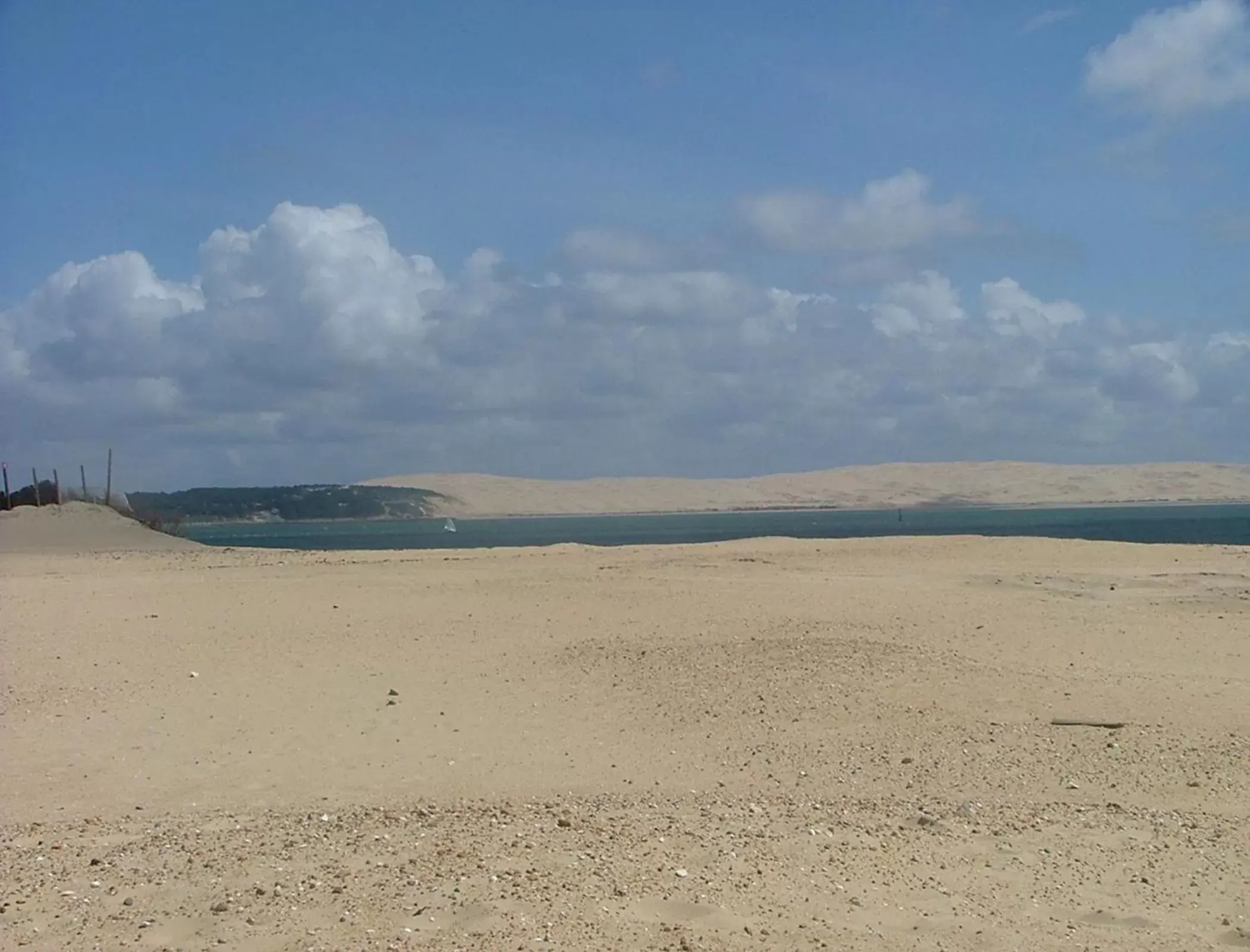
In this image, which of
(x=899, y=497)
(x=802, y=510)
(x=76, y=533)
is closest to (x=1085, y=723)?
(x=76, y=533)

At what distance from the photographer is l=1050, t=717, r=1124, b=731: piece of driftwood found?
921 centimetres

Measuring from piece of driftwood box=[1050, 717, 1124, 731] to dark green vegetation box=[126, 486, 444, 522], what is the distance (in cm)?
14473

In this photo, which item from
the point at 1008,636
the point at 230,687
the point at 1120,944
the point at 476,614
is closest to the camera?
the point at 1120,944

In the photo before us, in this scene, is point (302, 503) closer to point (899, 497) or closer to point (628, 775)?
point (899, 497)

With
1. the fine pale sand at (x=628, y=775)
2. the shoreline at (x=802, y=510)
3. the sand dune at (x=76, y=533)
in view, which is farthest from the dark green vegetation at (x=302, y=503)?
the fine pale sand at (x=628, y=775)

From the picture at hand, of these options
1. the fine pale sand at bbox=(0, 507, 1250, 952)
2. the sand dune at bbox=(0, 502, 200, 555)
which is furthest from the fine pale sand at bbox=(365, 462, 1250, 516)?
the fine pale sand at bbox=(0, 507, 1250, 952)

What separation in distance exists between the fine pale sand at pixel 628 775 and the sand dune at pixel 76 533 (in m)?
19.3

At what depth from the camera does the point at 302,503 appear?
163125mm

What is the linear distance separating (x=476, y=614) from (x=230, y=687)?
462cm

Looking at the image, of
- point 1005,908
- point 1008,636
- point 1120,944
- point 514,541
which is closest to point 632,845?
point 1005,908

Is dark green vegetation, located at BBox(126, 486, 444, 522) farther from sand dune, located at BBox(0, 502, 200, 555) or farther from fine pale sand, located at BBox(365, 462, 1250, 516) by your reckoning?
sand dune, located at BBox(0, 502, 200, 555)

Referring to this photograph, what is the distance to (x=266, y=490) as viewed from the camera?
581 ft

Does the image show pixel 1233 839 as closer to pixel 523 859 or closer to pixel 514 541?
pixel 523 859

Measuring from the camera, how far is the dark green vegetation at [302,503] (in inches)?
6029
